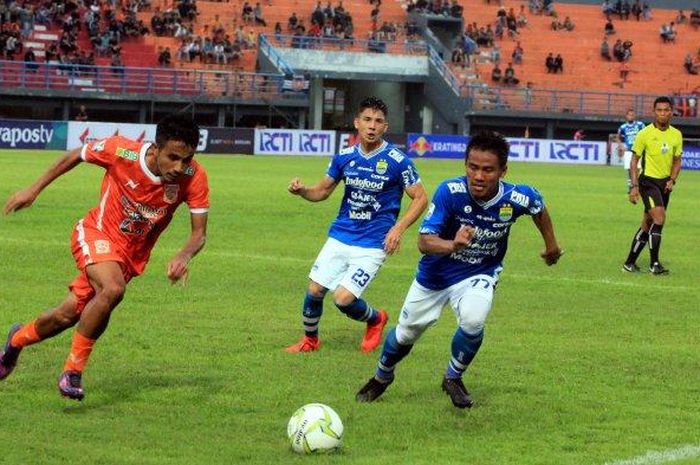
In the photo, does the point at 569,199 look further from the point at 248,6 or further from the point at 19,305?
the point at 248,6

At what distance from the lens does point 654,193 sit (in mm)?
19359

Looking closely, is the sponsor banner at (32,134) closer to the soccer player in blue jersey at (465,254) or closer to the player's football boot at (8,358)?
the player's football boot at (8,358)

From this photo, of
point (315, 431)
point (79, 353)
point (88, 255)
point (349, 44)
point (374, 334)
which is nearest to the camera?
point (315, 431)

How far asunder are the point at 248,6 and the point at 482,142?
59732 mm

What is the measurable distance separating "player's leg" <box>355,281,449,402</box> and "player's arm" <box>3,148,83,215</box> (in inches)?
101

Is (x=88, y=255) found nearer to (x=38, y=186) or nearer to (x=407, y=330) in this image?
(x=38, y=186)

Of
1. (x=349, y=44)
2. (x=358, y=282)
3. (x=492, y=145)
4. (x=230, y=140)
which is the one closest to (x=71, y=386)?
(x=492, y=145)

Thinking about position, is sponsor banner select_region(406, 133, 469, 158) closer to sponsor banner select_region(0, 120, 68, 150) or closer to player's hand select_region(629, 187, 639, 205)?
sponsor banner select_region(0, 120, 68, 150)

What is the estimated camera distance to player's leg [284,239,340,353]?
1168cm

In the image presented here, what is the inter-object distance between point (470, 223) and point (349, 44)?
5723 centimetres

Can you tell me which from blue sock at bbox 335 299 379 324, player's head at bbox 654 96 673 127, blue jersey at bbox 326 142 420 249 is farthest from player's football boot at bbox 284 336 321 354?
player's head at bbox 654 96 673 127

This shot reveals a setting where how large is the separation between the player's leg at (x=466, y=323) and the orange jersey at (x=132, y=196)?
6.38 feet

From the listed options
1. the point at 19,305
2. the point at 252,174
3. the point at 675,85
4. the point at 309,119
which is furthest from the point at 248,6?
the point at 19,305

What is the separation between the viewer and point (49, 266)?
17.3 meters
